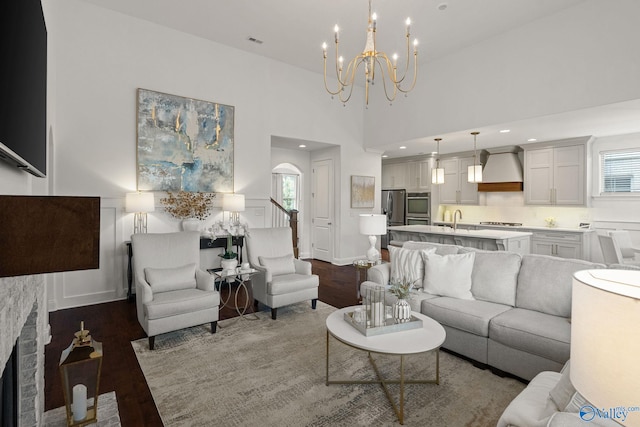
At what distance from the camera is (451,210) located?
8.48 metres

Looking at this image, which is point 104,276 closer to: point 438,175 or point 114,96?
point 114,96

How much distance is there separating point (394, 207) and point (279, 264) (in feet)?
19.3

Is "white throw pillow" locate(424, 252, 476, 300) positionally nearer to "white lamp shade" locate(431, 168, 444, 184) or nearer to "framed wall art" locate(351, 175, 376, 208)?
"white lamp shade" locate(431, 168, 444, 184)

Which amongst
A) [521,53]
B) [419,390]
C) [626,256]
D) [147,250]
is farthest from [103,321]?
[626,256]

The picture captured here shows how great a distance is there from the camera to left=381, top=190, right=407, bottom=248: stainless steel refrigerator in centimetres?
918

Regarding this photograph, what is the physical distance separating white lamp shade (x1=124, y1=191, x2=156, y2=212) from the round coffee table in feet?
10.2

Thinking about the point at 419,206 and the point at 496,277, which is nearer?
the point at 496,277

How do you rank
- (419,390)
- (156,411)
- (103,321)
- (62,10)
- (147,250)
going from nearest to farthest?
(156,411) → (419,390) → (147,250) → (103,321) → (62,10)

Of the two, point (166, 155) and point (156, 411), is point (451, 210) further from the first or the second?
point (156, 411)

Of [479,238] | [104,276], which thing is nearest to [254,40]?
[104,276]

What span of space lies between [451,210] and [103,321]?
301 inches

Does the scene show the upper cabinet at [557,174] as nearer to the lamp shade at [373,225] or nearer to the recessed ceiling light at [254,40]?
the lamp shade at [373,225]

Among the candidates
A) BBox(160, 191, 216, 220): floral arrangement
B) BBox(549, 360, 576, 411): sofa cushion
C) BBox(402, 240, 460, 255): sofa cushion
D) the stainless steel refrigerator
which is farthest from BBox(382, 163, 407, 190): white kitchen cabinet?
BBox(549, 360, 576, 411): sofa cushion

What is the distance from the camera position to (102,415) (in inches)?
81.3
